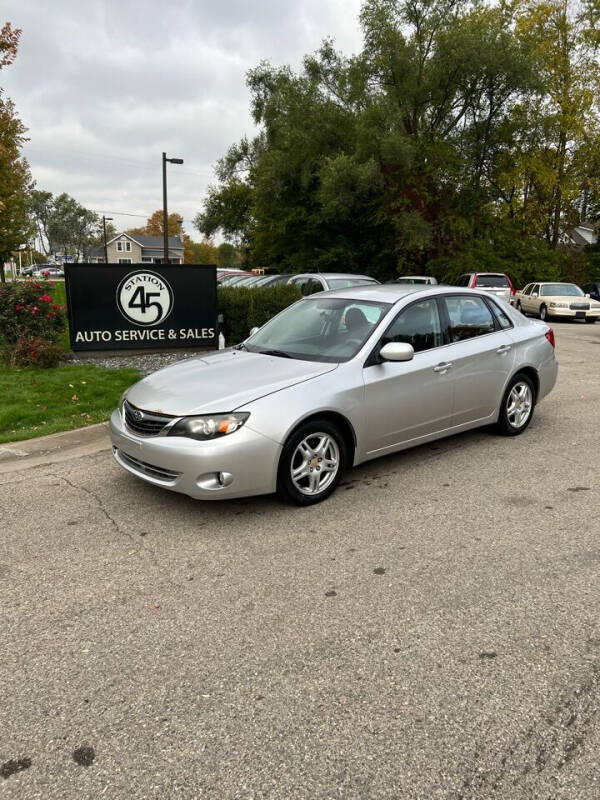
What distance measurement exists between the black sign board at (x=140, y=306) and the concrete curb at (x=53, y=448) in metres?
3.73

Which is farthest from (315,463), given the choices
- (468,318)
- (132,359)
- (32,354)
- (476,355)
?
(132,359)

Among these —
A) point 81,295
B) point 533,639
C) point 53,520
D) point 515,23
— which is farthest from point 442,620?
point 515,23

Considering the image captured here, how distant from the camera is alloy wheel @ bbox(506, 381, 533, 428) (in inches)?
241

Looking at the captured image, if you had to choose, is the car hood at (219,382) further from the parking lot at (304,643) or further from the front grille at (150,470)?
the parking lot at (304,643)

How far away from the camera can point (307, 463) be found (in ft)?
14.4

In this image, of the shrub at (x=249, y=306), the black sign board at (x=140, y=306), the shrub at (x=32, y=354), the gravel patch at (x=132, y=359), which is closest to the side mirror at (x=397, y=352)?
the gravel patch at (x=132, y=359)

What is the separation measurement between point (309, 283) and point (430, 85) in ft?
68.7

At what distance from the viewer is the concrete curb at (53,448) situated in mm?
5582

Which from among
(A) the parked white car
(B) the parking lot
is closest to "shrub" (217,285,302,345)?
(B) the parking lot

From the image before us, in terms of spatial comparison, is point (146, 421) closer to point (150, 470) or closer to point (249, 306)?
point (150, 470)

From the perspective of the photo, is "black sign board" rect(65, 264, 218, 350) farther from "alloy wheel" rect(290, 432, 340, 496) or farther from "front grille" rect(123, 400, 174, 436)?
"alloy wheel" rect(290, 432, 340, 496)

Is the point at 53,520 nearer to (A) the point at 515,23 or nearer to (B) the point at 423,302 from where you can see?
(B) the point at 423,302

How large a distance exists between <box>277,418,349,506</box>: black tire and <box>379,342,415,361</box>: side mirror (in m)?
0.68

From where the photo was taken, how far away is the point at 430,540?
3926mm
